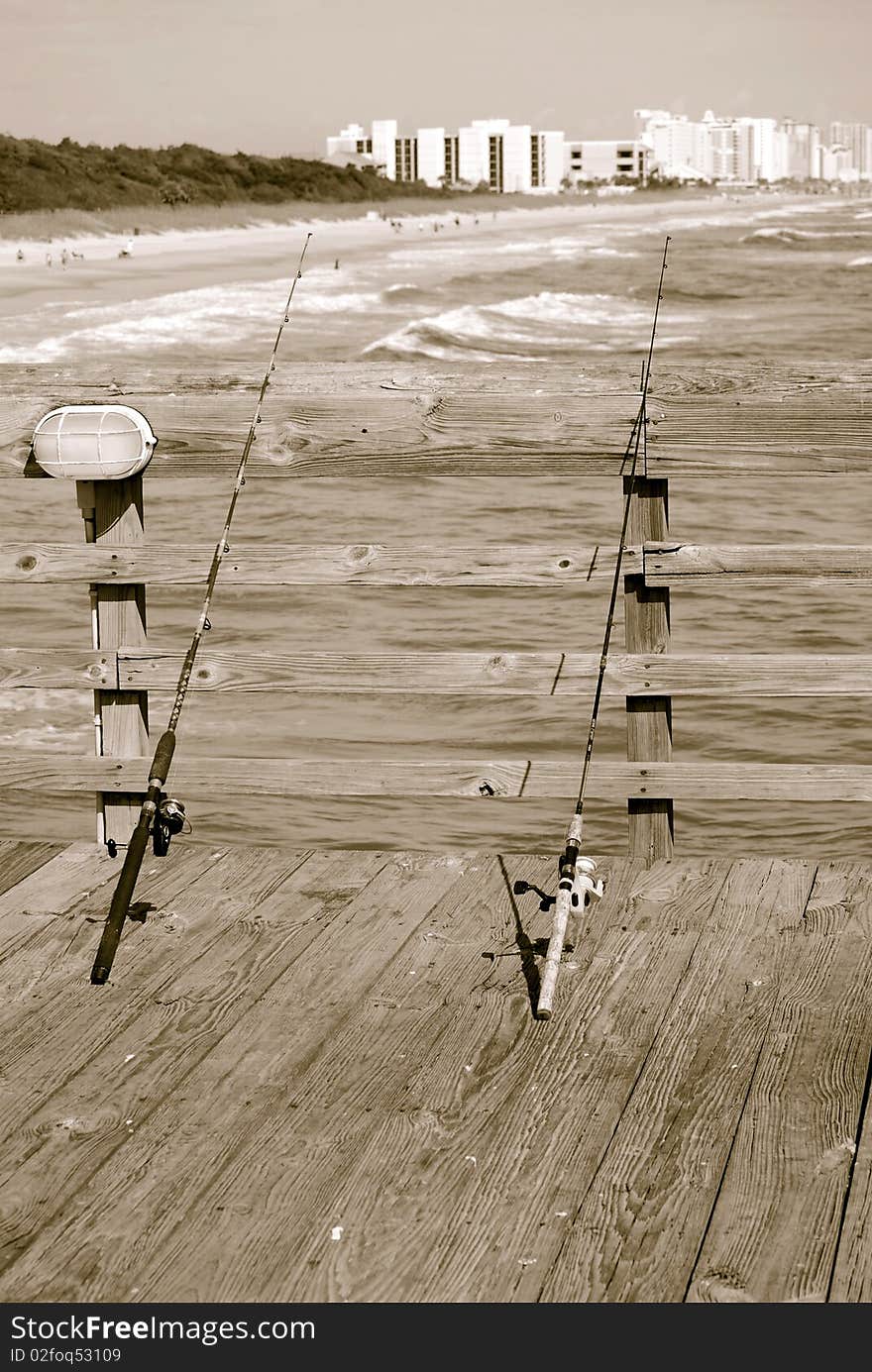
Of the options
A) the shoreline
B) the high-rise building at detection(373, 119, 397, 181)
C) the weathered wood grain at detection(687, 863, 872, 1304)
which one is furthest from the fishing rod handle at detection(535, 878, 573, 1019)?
the high-rise building at detection(373, 119, 397, 181)

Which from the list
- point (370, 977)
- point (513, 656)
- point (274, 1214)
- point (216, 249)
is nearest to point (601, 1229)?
point (274, 1214)

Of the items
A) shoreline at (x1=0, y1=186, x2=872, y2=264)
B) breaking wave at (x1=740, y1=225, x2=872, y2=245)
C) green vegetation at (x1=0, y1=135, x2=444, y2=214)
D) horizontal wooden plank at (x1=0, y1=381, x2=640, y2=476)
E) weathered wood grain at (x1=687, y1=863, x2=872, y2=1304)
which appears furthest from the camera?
green vegetation at (x1=0, y1=135, x2=444, y2=214)

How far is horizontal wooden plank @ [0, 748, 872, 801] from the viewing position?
3.37 meters

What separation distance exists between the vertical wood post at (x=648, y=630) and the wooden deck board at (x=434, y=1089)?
0.24m

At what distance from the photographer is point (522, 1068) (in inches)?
103

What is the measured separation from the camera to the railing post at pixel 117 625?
11.4 feet

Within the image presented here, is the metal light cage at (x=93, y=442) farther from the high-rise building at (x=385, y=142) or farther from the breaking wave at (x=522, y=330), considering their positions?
the high-rise building at (x=385, y=142)

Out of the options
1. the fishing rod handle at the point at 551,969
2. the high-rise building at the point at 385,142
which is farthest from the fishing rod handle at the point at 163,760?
the high-rise building at the point at 385,142

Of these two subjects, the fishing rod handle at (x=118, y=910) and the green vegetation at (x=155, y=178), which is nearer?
the fishing rod handle at (x=118, y=910)

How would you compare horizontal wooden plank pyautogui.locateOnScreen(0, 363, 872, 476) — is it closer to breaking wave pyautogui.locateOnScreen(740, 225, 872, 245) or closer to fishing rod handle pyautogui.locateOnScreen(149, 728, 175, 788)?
fishing rod handle pyautogui.locateOnScreen(149, 728, 175, 788)

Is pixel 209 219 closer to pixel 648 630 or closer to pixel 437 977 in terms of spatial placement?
pixel 648 630

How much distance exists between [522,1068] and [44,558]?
1.53m

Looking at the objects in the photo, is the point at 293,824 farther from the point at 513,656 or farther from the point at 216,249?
the point at 216,249

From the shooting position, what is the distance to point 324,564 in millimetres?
3410
